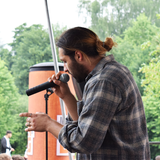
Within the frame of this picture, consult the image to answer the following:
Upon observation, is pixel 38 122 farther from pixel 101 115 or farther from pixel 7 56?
pixel 7 56

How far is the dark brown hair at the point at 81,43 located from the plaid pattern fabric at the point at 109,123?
10 cm

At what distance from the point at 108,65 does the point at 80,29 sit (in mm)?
207

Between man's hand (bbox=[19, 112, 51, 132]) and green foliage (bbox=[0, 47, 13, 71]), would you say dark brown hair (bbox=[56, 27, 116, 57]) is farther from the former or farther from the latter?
green foliage (bbox=[0, 47, 13, 71])

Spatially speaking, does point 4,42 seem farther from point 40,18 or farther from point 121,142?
point 121,142

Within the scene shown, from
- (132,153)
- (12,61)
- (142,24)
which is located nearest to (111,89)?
(132,153)

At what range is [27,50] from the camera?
1919 centimetres

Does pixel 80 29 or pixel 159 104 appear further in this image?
pixel 159 104

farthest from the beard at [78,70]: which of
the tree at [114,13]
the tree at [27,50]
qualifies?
the tree at [27,50]

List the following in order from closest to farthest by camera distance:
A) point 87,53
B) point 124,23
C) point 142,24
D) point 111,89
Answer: point 111,89
point 87,53
point 142,24
point 124,23

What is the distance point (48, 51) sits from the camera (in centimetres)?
1817

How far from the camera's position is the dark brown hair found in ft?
3.29

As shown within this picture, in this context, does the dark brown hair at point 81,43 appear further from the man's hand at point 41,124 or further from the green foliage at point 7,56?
the green foliage at point 7,56

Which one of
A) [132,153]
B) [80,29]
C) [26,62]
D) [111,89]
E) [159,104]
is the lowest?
[132,153]

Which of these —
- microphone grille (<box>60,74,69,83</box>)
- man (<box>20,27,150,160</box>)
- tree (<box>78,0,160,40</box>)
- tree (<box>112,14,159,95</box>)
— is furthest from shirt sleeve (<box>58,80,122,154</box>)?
tree (<box>78,0,160,40</box>)
